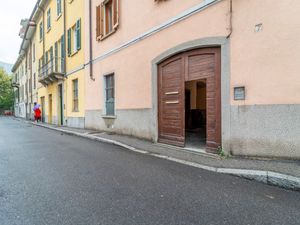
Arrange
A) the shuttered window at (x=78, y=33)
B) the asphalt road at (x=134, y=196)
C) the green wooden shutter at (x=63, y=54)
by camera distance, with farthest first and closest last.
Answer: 1. the green wooden shutter at (x=63, y=54)
2. the shuttered window at (x=78, y=33)
3. the asphalt road at (x=134, y=196)

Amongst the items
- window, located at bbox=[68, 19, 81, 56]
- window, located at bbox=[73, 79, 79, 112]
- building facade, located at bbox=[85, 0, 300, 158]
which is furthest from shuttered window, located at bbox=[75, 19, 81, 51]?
building facade, located at bbox=[85, 0, 300, 158]

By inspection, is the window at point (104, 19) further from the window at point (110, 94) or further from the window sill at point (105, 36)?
the window at point (110, 94)

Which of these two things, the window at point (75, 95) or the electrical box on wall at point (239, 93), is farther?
the window at point (75, 95)

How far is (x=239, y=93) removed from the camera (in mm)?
5566

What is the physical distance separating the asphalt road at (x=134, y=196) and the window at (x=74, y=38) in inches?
417

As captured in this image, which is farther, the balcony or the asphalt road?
the balcony

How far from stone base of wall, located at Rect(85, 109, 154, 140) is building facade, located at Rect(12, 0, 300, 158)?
0.04 m

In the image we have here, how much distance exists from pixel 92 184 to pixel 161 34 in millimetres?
5540

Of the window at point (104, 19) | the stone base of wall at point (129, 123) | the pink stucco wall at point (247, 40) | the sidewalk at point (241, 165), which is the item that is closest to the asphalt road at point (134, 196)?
the sidewalk at point (241, 165)

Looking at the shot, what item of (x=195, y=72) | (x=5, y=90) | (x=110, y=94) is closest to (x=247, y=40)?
(x=195, y=72)

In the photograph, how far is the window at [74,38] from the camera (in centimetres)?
1439

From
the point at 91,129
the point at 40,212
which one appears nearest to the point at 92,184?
the point at 40,212

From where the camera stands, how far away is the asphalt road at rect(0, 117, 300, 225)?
2.87 m

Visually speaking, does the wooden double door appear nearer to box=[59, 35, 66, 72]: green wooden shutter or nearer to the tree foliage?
box=[59, 35, 66, 72]: green wooden shutter
